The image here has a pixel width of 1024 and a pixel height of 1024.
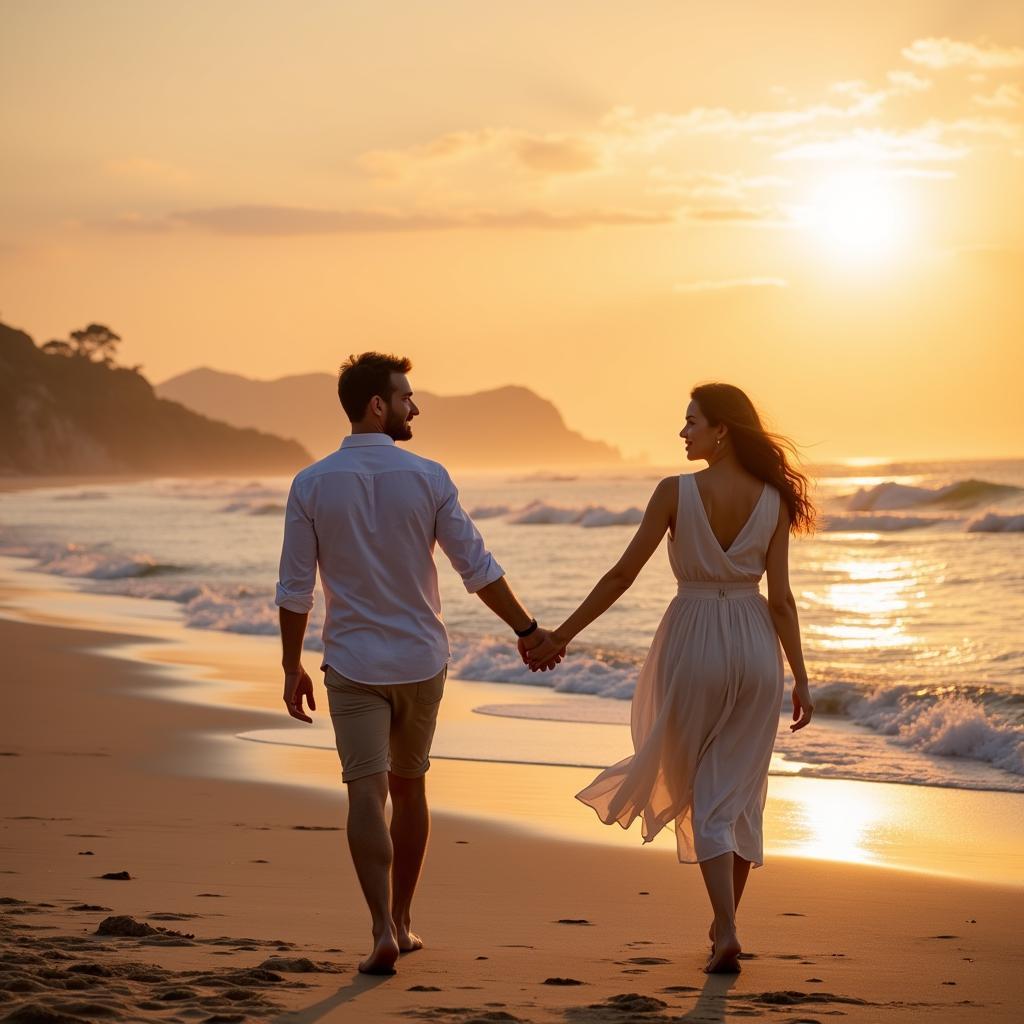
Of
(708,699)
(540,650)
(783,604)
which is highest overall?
(783,604)

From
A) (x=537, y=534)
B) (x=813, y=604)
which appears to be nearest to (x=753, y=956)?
(x=813, y=604)

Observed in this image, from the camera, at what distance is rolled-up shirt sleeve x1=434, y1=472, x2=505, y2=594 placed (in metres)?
4.96

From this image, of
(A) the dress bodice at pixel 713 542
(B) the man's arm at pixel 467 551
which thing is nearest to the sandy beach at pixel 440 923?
(B) the man's arm at pixel 467 551

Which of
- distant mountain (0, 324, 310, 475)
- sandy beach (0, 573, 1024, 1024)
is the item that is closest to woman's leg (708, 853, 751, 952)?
sandy beach (0, 573, 1024, 1024)

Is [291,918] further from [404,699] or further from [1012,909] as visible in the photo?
[1012,909]

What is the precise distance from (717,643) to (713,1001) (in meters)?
1.24

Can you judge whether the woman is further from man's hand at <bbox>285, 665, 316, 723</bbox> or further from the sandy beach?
man's hand at <bbox>285, 665, 316, 723</bbox>

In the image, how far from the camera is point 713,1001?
14.8 feet

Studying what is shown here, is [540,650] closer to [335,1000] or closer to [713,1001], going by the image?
[713,1001]

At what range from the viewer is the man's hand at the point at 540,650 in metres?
5.51

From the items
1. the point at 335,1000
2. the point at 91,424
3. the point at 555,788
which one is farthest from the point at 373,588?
the point at 91,424

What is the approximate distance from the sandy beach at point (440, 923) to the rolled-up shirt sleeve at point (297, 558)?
112cm

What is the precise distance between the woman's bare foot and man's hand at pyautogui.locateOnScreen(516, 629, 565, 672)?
1.15 m

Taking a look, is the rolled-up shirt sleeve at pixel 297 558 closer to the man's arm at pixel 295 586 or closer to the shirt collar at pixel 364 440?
the man's arm at pixel 295 586
